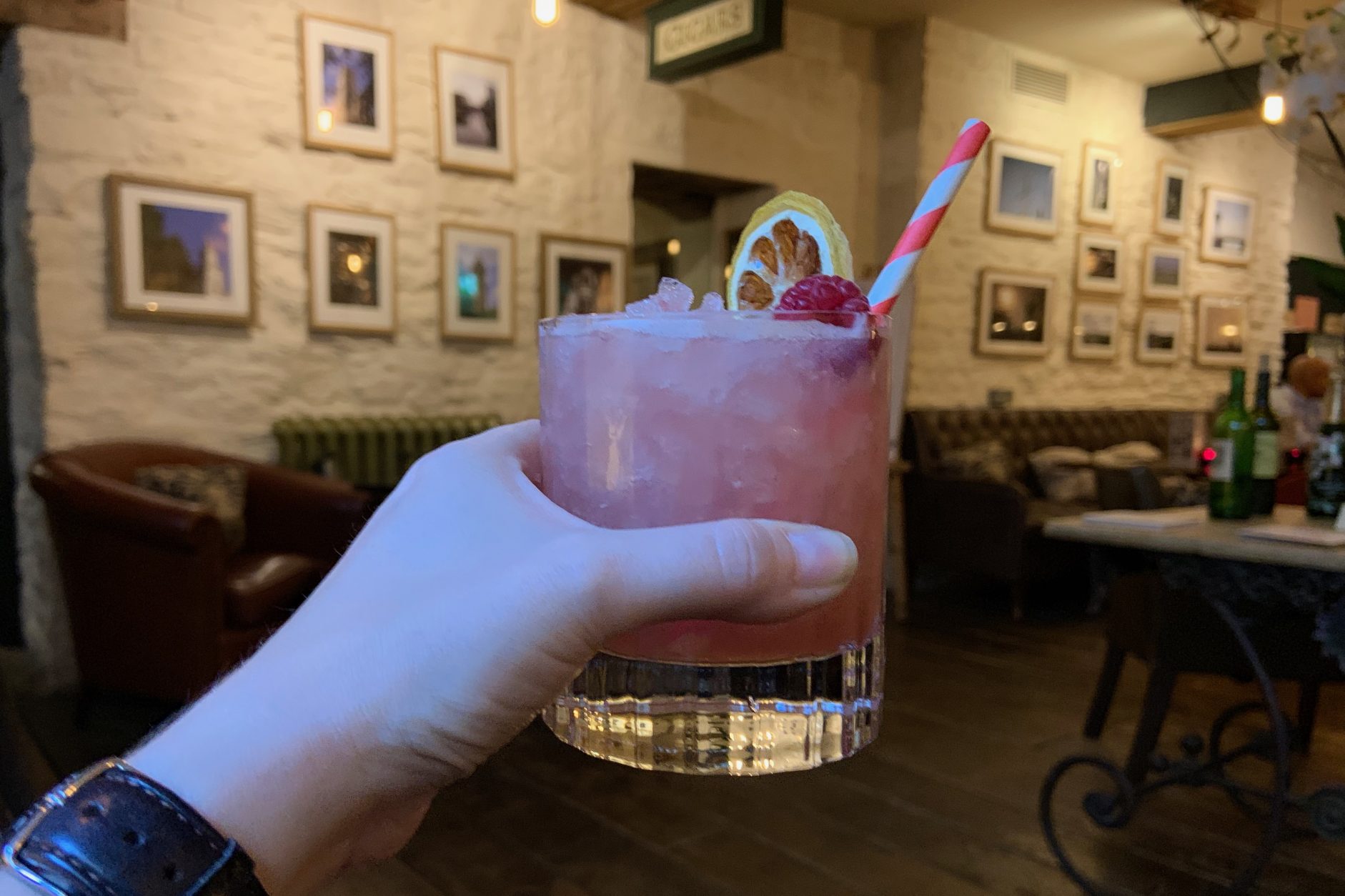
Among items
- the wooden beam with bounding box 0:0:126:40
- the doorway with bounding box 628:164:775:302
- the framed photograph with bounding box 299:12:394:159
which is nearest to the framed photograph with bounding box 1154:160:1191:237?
the doorway with bounding box 628:164:775:302

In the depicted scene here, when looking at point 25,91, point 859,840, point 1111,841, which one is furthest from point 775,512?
point 25,91

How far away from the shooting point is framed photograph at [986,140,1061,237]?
6.16 meters

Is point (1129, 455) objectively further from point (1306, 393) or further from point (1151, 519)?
point (1151, 519)

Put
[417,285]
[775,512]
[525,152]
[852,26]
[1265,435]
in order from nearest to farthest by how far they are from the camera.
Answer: [775,512] < [1265,435] < [417,285] < [525,152] < [852,26]

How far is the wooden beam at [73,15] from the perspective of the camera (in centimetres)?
331

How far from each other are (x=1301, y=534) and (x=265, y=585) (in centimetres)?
309

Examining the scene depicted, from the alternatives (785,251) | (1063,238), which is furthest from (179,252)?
(1063,238)

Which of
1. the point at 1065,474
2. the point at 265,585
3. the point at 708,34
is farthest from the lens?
the point at 1065,474

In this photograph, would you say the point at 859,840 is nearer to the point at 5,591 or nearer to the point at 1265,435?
the point at 1265,435

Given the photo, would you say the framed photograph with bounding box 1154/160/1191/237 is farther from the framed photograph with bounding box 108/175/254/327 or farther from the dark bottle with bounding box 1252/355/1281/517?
the framed photograph with bounding box 108/175/254/327

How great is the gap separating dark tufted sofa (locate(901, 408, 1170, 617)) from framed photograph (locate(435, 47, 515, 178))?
116 inches

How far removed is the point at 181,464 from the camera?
360 cm

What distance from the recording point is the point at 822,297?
2.18ft

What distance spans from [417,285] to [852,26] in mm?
3637
